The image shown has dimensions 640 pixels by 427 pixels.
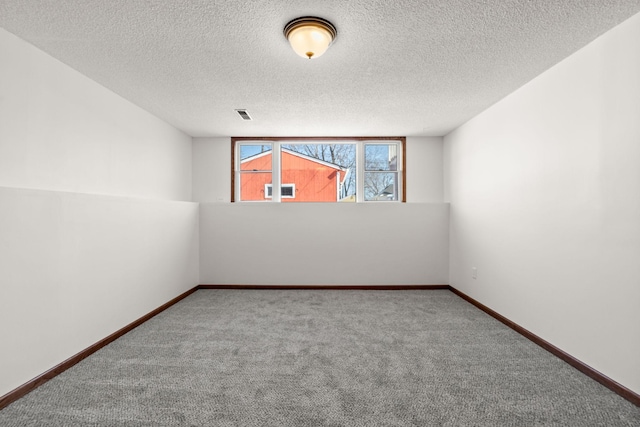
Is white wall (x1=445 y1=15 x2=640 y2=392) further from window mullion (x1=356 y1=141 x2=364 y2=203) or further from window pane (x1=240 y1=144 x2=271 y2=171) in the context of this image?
window pane (x1=240 y1=144 x2=271 y2=171)

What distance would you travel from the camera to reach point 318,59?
7.84 feet

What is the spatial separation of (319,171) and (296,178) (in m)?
0.40

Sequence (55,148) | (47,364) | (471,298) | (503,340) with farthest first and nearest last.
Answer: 1. (471,298)
2. (503,340)
3. (55,148)
4. (47,364)

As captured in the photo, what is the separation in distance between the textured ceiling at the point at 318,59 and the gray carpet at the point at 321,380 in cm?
238

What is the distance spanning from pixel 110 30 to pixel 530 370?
3796 millimetres

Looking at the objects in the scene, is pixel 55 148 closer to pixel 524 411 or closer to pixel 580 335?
pixel 524 411

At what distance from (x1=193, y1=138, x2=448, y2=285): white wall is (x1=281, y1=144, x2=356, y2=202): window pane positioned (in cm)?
34

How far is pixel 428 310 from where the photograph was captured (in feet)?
11.9

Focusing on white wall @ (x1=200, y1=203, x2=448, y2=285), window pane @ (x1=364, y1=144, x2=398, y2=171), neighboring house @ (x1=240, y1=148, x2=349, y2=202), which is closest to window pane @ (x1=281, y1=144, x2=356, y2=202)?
neighboring house @ (x1=240, y1=148, x2=349, y2=202)

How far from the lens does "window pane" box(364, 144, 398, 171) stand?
4918 mm

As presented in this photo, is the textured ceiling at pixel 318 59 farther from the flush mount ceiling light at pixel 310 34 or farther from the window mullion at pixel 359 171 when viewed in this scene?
the window mullion at pixel 359 171

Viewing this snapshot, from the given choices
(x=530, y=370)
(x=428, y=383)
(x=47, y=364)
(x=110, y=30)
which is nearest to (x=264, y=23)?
(x=110, y=30)

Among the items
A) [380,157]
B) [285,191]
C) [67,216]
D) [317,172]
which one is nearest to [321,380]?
[67,216]

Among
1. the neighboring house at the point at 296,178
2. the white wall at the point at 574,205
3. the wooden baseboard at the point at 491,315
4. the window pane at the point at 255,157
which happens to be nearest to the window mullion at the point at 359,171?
the neighboring house at the point at 296,178
